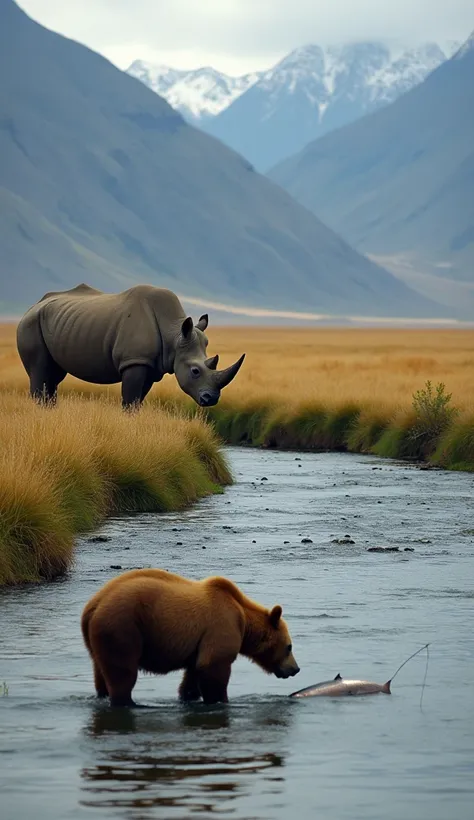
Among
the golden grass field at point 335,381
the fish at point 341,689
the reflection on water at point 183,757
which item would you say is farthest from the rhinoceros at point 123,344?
the reflection on water at point 183,757

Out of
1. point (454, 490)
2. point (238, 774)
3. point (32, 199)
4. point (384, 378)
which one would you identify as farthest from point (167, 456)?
point (32, 199)

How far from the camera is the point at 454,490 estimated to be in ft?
61.9

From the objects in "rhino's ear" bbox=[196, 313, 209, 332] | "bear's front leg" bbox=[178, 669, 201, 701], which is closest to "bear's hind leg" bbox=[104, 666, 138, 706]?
"bear's front leg" bbox=[178, 669, 201, 701]

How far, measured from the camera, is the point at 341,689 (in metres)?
8.48

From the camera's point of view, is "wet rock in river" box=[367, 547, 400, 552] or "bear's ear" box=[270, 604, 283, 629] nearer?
Answer: "bear's ear" box=[270, 604, 283, 629]

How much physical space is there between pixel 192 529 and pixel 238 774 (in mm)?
7943

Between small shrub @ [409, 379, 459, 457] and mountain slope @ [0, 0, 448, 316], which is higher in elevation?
mountain slope @ [0, 0, 448, 316]

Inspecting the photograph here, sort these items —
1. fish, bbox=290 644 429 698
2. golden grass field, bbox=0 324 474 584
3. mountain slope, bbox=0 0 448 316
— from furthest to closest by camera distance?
mountain slope, bbox=0 0 448 316 < golden grass field, bbox=0 324 474 584 < fish, bbox=290 644 429 698

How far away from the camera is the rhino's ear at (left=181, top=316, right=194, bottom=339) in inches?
750

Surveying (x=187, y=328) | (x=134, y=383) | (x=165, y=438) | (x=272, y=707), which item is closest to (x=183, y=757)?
(x=272, y=707)

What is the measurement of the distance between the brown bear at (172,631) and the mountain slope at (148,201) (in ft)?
470

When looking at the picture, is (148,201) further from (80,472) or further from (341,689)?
(341,689)

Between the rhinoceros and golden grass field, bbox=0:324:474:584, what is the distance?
47 centimetres

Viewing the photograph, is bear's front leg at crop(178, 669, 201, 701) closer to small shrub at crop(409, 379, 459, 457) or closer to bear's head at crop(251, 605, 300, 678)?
bear's head at crop(251, 605, 300, 678)
